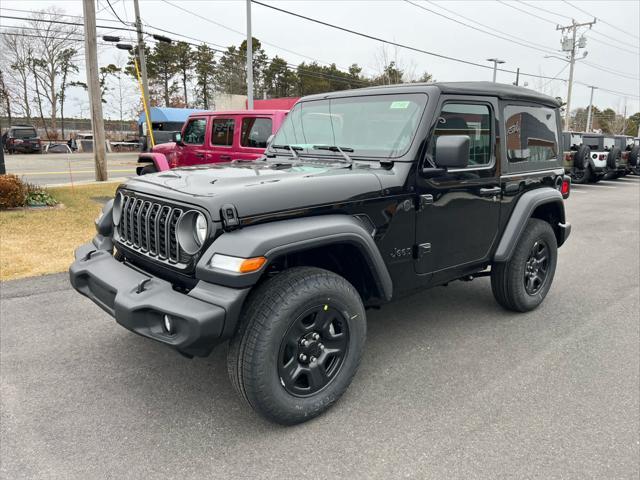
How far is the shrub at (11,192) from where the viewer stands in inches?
325

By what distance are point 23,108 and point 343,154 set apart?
2003 inches

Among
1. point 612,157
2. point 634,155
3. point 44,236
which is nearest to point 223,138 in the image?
point 44,236

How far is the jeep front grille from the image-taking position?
259 centimetres

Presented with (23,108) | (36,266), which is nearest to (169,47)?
(23,108)

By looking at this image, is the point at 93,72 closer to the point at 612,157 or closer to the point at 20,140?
the point at 612,157

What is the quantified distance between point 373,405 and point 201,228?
4.81 ft

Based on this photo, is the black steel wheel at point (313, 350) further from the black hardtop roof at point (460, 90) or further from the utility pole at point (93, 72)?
the utility pole at point (93, 72)

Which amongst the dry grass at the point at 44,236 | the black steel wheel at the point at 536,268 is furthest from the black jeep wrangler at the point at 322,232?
the dry grass at the point at 44,236

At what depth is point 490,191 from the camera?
3674 mm

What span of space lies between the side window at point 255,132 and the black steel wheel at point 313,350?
19.2 feet

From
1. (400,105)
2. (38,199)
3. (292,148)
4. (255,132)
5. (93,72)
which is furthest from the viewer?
(93,72)

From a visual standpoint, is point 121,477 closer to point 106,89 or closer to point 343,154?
point 343,154

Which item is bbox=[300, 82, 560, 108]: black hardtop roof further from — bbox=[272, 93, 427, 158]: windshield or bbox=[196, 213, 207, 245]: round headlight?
bbox=[196, 213, 207, 245]: round headlight

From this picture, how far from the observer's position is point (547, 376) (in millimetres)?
3254
